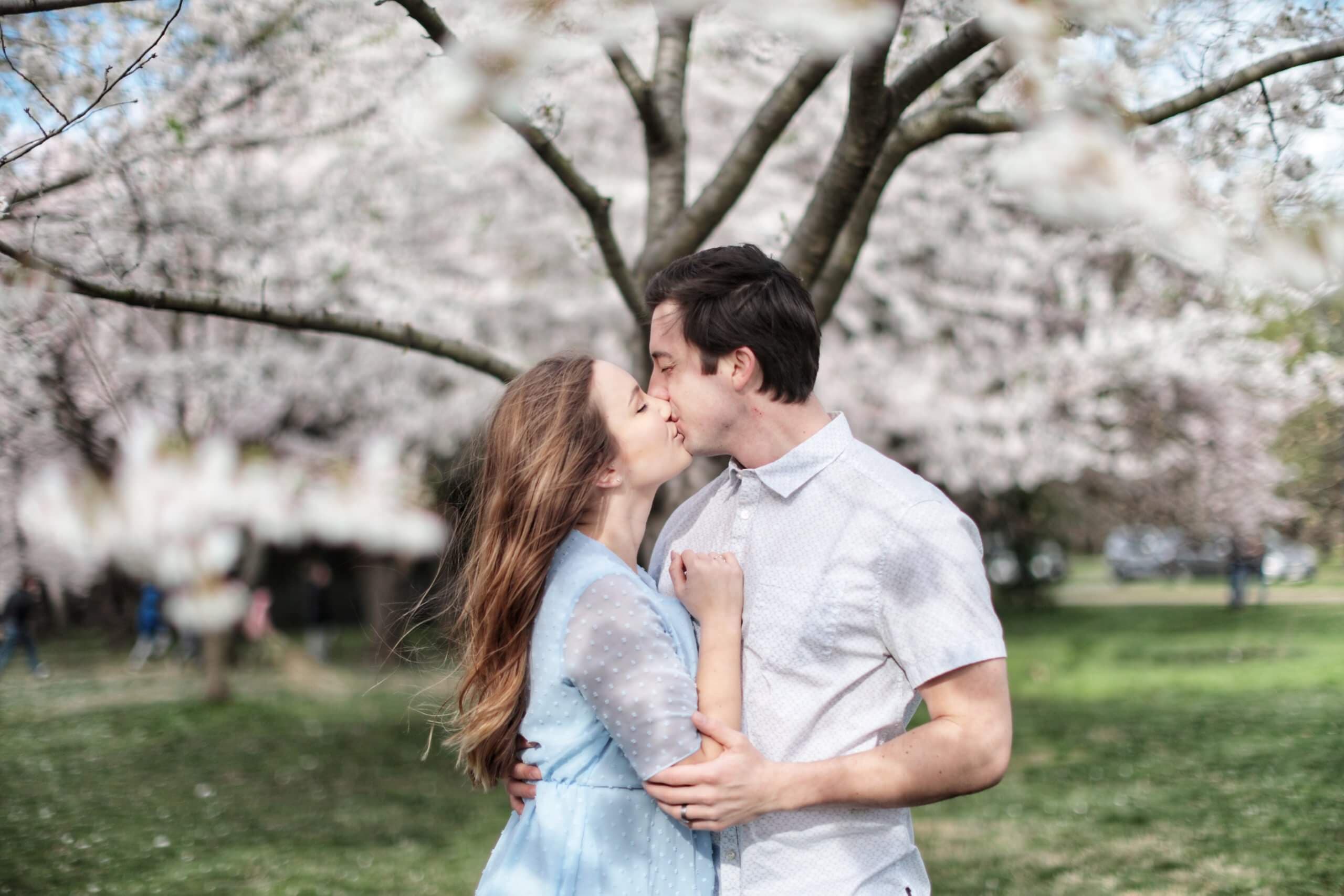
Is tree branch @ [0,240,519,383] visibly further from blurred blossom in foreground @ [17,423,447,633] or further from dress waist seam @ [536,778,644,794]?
blurred blossom in foreground @ [17,423,447,633]

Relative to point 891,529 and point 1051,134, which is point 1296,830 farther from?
point 891,529

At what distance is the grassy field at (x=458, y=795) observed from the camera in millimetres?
5969

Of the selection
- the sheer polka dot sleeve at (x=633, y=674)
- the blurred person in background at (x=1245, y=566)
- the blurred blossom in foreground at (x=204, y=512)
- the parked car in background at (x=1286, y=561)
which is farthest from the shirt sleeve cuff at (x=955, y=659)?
the blurred person in background at (x=1245, y=566)

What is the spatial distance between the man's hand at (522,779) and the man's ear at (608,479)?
465mm

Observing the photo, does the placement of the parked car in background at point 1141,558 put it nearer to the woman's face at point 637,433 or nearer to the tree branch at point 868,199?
the tree branch at point 868,199

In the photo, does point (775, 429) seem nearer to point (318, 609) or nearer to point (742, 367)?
point (742, 367)

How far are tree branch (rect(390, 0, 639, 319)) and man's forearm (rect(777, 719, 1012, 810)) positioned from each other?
1.89m

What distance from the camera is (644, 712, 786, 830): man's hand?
5.74 feet

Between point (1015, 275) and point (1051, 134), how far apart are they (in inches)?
398

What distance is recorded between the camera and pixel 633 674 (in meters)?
1.82

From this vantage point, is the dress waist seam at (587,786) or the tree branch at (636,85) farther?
the tree branch at (636,85)

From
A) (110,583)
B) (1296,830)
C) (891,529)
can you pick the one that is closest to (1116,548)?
(110,583)

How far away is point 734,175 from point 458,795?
19.2 ft

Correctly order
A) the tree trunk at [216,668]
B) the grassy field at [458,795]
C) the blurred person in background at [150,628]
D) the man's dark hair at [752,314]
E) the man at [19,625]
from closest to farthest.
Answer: the man's dark hair at [752,314]
the grassy field at [458,795]
the tree trunk at [216,668]
the man at [19,625]
the blurred person in background at [150,628]
